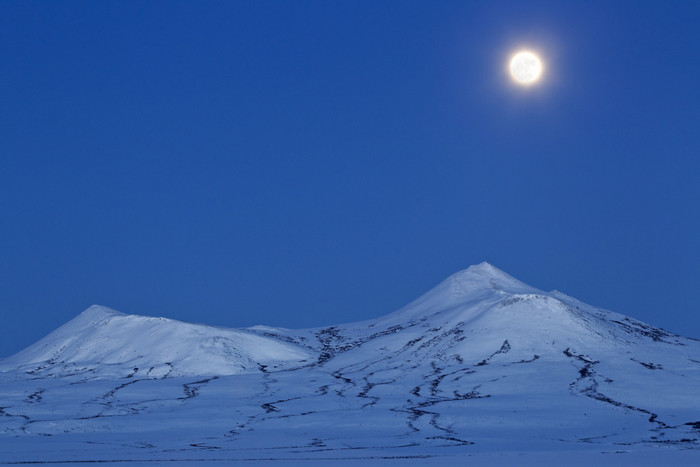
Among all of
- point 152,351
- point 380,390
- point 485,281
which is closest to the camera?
point 380,390

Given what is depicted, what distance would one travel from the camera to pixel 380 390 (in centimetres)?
6381

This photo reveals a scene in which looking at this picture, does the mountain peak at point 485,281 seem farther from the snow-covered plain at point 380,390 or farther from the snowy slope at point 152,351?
the snowy slope at point 152,351

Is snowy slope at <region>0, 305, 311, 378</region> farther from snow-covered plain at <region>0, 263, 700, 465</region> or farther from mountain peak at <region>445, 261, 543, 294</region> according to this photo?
mountain peak at <region>445, 261, 543, 294</region>

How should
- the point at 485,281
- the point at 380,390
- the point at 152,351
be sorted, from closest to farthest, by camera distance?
the point at 380,390, the point at 152,351, the point at 485,281

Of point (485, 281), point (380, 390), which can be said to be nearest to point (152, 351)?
point (380, 390)

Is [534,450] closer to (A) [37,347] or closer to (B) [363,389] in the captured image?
(B) [363,389]

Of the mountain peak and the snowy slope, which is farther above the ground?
the mountain peak

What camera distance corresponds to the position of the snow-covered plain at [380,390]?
36.2 metres

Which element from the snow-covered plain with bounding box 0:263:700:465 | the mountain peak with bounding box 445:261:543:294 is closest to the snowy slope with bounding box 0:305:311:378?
the snow-covered plain with bounding box 0:263:700:465

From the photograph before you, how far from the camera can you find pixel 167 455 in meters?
34.2

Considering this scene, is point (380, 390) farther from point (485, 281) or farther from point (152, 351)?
point (485, 281)

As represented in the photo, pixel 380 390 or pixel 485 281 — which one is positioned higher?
pixel 485 281

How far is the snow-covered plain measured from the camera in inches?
1425

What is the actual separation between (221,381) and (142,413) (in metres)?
16.9
